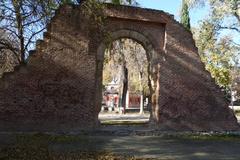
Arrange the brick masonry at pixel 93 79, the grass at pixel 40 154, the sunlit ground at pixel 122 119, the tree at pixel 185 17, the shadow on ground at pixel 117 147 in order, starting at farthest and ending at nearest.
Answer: the tree at pixel 185 17 → the sunlit ground at pixel 122 119 → the brick masonry at pixel 93 79 → the shadow on ground at pixel 117 147 → the grass at pixel 40 154

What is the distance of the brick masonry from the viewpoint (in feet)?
56.4

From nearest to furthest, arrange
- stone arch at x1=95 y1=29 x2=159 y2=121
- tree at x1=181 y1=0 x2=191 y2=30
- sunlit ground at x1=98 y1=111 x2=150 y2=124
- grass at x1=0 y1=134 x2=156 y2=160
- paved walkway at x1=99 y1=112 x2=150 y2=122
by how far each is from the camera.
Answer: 1. grass at x1=0 y1=134 x2=156 y2=160
2. stone arch at x1=95 y1=29 x2=159 y2=121
3. sunlit ground at x1=98 y1=111 x2=150 y2=124
4. tree at x1=181 y1=0 x2=191 y2=30
5. paved walkway at x1=99 y1=112 x2=150 y2=122

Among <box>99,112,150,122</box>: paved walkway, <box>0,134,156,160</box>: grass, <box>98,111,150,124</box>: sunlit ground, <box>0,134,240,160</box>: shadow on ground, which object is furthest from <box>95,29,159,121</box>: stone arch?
<box>99,112,150,122</box>: paved walkway

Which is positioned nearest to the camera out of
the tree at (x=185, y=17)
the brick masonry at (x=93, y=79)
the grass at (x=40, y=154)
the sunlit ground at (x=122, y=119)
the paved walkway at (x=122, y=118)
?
the grass at (x=40, y=154)

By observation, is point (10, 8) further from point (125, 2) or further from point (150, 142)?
point (125, 2)

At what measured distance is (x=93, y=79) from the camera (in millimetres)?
18312

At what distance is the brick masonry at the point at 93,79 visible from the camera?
56.4 ft

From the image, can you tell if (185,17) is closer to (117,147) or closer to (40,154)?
(117,147)

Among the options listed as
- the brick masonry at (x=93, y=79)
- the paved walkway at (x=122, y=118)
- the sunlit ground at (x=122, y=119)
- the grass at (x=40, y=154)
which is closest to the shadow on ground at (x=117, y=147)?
the grass at (x=40, y=154)

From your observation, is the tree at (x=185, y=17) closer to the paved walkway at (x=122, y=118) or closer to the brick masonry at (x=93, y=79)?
the paved walkway at (x=122, y=118)

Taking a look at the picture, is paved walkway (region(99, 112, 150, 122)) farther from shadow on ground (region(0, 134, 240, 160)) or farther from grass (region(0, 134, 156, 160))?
grass (region(0, 134, 156, 160))

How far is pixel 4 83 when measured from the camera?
16891mm

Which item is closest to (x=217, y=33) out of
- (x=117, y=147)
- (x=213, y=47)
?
(x=213, y=47)

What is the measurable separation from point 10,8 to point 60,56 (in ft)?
20.2
